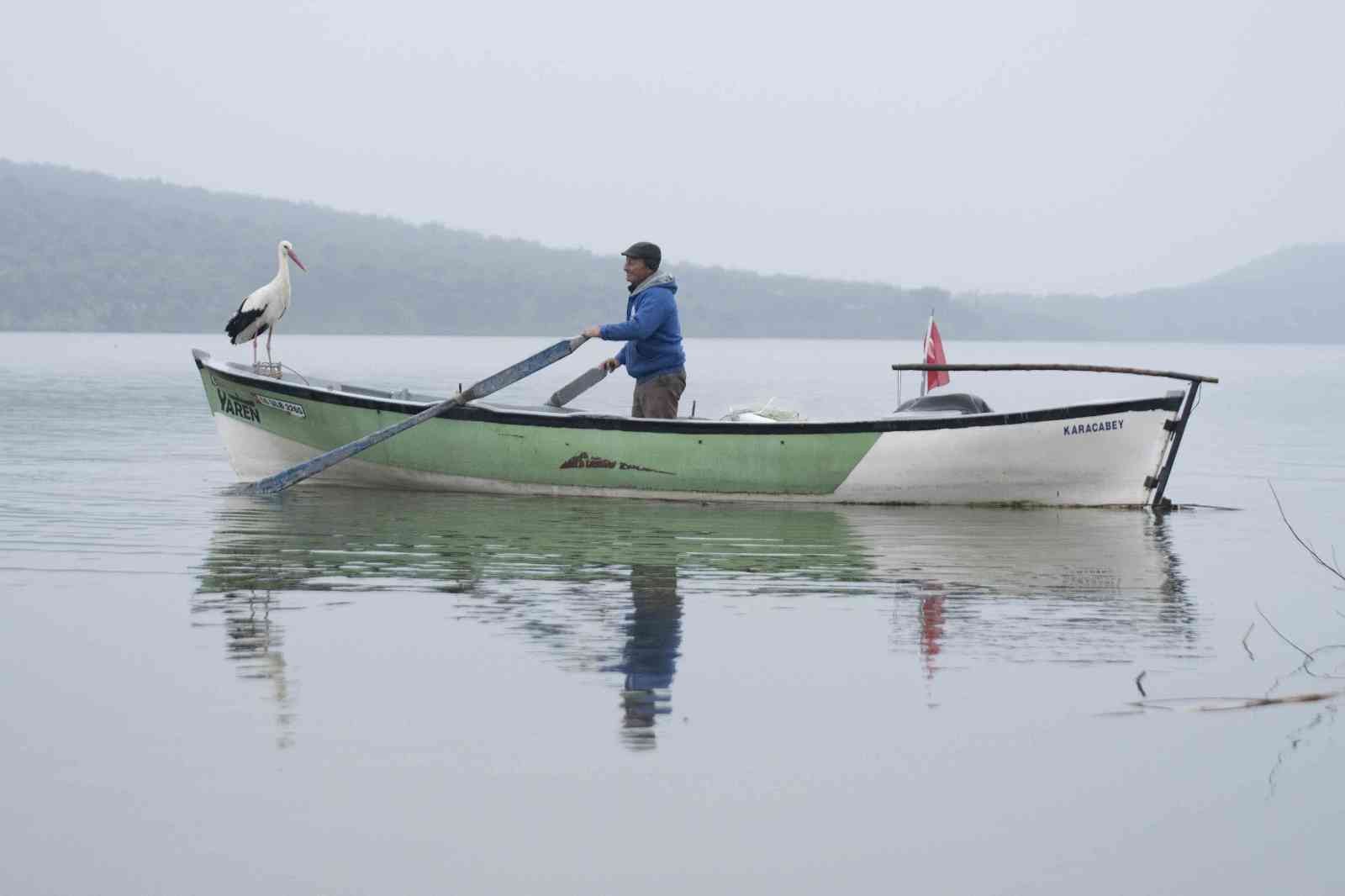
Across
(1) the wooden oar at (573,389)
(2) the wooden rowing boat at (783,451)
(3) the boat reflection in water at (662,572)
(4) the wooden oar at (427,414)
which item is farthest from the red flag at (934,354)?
(4) the wooden oar at (427,414)

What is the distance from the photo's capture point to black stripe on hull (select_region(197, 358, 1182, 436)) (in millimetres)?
14578

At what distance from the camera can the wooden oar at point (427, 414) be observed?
15.2m

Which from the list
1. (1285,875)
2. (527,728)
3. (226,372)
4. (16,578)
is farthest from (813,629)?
(226,372)

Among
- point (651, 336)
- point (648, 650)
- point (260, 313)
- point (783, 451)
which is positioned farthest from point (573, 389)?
point (648, 650)

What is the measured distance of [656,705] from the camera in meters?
7.51

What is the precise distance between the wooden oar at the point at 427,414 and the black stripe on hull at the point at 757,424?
0.46 ft

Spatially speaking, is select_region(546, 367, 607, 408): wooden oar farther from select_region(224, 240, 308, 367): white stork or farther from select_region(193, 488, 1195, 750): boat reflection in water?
select_region(224, 240, 308, 367): white stork

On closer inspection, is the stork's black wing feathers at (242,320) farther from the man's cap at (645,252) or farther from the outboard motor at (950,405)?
the outboard motor at (950,405)

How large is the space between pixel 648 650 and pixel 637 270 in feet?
22.0

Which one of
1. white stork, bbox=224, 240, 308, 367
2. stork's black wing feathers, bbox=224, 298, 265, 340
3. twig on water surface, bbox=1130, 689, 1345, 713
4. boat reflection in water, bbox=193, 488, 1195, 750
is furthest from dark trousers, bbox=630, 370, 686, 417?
twig on water surface, bbox=1130, 689, 1345, 713

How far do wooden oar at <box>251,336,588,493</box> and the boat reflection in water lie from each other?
0.88 feet

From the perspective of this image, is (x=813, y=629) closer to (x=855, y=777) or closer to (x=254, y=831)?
(x=855, y=777)

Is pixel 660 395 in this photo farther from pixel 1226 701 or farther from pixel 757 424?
pixel 1226 701

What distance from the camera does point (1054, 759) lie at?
6.75m
